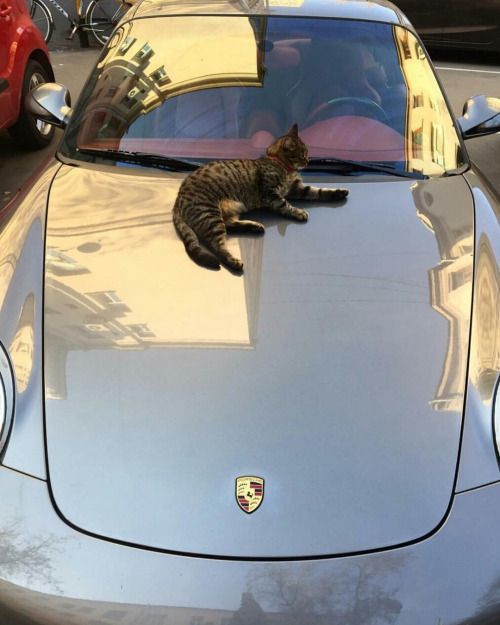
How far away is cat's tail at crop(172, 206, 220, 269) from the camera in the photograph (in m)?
1.99

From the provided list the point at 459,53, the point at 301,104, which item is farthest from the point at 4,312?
the point at 459,53

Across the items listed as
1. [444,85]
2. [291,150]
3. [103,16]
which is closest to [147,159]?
[291,150]

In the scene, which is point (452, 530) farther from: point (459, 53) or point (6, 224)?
point (459, 53)

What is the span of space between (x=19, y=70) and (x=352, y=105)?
3.32m

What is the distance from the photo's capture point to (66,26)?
30.7 feet

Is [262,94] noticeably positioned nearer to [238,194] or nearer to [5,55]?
[238,194]

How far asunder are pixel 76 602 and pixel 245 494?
39 centimetres

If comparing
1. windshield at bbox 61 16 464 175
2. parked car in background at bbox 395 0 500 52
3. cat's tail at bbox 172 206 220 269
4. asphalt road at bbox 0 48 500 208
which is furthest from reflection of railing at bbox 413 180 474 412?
parked car in background at bbox 395 0 500 52

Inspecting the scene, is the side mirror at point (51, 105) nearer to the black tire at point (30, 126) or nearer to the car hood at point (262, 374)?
the car hood at point (262, 374)

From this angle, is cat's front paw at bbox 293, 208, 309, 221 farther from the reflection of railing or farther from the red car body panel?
the red car body panel

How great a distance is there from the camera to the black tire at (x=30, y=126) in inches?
202

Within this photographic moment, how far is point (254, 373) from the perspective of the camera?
5.46 ft

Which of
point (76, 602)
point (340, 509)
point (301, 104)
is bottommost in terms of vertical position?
point (76, 602)

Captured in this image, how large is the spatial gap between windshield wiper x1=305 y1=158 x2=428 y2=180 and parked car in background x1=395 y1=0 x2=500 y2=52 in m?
6.01
